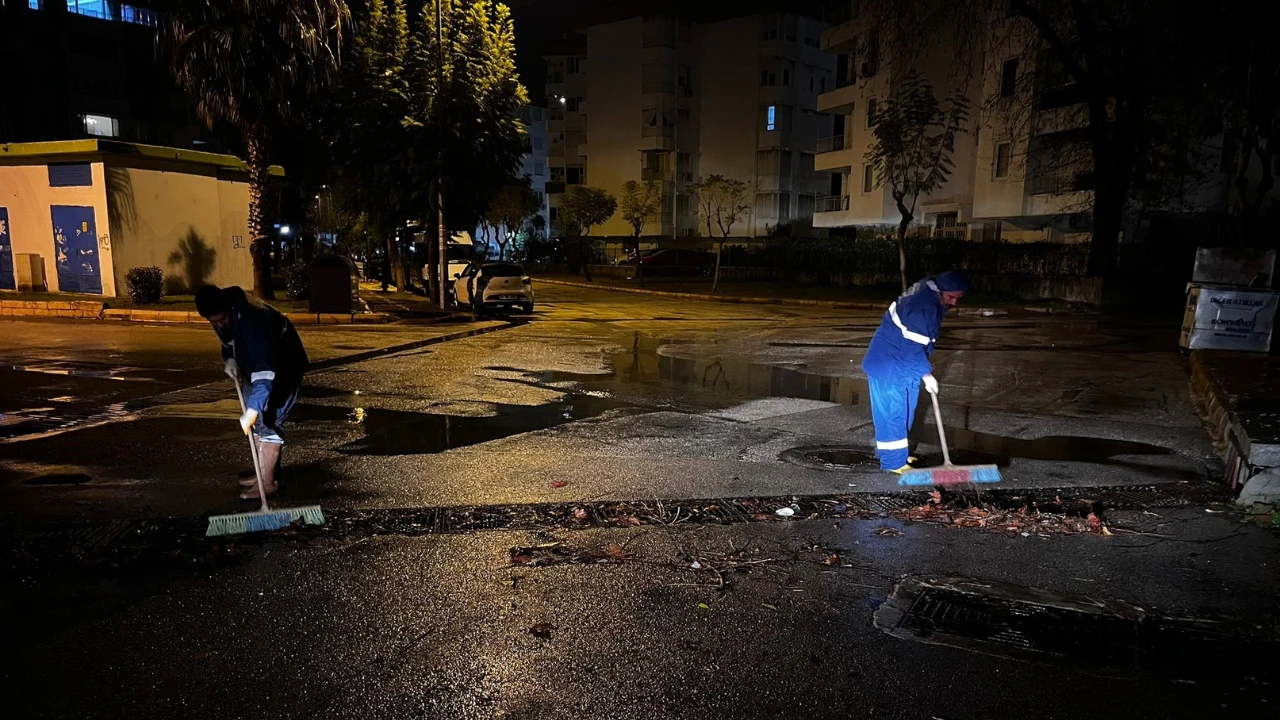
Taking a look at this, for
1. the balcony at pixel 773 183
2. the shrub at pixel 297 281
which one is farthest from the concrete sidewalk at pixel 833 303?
the balcony at pixel 773 183

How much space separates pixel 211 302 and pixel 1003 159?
110ft

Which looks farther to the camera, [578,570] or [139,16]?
[139,16]

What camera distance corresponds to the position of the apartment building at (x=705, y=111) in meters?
51.9

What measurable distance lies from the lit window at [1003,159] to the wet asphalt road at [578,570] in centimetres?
2458

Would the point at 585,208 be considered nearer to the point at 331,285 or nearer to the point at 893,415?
the point at 331,285

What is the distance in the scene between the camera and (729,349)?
1494 centimetres

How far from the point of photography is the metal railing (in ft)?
138

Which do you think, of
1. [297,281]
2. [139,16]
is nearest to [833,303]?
[297,281]

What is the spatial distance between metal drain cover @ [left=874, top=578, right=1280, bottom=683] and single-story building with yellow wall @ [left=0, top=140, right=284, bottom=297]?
21.9 metres

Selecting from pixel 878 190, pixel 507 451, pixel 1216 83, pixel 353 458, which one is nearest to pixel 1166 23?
pixel 1216 83

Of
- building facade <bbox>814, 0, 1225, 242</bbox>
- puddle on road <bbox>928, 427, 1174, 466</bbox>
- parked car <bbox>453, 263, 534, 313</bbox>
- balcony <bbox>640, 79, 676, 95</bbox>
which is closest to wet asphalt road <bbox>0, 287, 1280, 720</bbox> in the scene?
puddle on road <bbox>928, 427, 1174, 466</bbox>

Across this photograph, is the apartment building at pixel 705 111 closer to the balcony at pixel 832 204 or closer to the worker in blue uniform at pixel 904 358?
the balcony at pixel 832 204

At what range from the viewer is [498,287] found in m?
20.8

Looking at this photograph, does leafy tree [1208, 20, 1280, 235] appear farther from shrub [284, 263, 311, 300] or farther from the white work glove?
shrub [284, 263, 311, 300]
